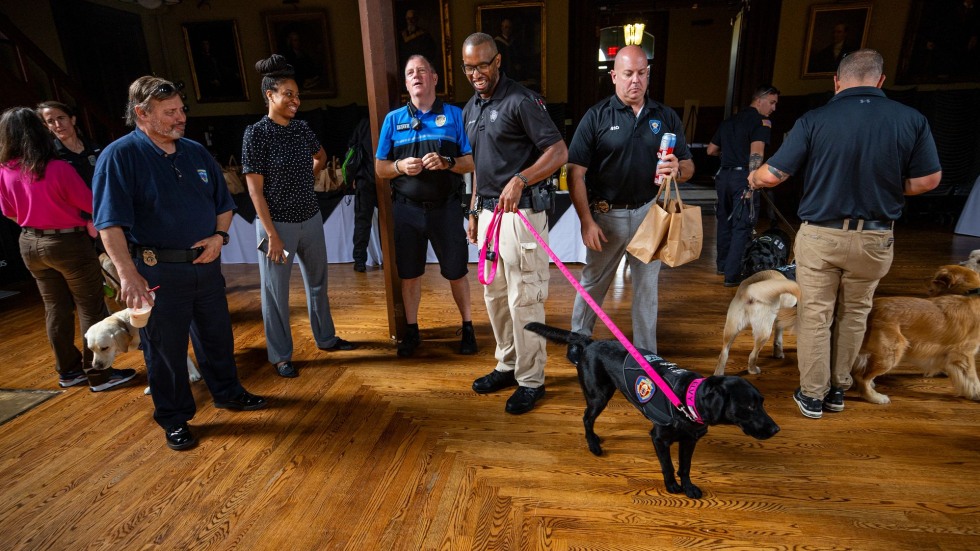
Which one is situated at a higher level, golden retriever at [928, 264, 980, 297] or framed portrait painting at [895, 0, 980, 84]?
framed portrait painting at [895, 0, 980, 84]

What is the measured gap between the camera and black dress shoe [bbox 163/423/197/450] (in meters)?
2.15

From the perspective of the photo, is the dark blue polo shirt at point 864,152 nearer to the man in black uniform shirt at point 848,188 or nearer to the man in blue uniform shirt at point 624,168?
the man in black uniform shirt at point 848,188

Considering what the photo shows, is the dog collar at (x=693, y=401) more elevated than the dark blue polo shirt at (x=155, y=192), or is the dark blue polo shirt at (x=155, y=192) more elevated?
the dark blue polo shirt at (x=155, y=192)

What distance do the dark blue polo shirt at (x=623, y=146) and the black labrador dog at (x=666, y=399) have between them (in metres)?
0.88

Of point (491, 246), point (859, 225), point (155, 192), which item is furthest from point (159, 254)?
point (859, 225)

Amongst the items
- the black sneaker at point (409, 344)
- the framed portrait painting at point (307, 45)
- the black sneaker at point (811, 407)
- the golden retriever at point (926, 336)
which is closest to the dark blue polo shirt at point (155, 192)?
the black sneaker at point (409, 344)

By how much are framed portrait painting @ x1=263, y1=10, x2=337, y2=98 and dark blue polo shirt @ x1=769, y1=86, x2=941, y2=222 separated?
665 centimetres

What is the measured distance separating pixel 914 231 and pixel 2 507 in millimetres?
8001

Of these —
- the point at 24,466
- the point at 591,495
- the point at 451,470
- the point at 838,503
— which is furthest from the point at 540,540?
the point at 24,466

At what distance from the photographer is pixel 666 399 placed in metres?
1.63

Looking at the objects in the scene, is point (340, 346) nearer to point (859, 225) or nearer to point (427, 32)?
point (859, 225)

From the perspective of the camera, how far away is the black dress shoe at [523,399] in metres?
2.33

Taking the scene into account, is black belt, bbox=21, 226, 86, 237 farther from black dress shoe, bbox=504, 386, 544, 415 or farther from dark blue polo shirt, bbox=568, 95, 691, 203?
dark blue polo shirt, bbox=568, 95, 691, 203

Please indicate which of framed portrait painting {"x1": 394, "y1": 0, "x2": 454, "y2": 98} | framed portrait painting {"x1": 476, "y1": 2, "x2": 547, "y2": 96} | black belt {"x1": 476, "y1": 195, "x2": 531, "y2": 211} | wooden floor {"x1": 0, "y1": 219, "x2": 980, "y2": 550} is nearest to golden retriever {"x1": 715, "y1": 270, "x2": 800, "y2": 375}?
wooden floor {"x1": 0, "y1": 219, "x2": 980, "y2": 550}
